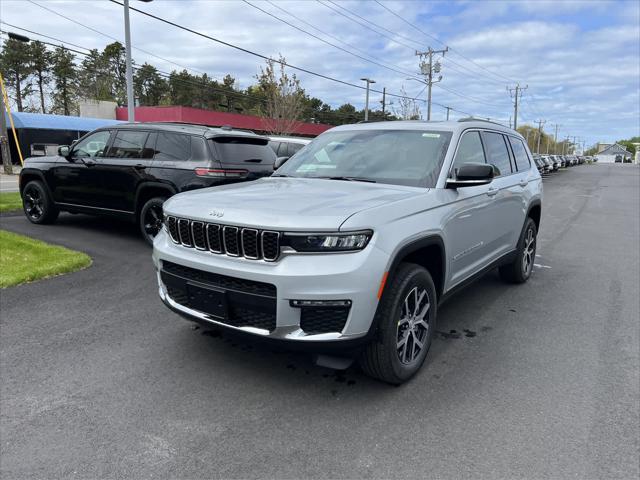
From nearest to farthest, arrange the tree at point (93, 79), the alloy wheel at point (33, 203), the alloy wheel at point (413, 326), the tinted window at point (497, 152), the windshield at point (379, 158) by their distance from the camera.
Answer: the alloy wheel at point (413, 326) → the windshield at point (379, 158) → the tinted window at point (497, 152) → the alloy wheel at point (33, 203) → the tree at point (93, 79)

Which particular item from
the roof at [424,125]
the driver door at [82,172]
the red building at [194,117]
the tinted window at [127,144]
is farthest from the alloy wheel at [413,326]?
the red building at [194,117]

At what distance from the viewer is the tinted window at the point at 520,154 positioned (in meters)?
5.81

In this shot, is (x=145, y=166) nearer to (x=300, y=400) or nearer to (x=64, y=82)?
(x=300, y=400)

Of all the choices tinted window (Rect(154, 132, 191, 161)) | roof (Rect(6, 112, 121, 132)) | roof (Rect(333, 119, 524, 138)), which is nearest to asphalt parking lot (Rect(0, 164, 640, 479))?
roof (Rect(333, 119, 524, 138))

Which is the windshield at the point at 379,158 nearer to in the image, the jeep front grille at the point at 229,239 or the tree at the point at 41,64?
the jeep front grille at the point at 229,239

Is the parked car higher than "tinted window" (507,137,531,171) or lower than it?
higher

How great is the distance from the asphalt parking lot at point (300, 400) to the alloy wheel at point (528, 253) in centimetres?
92

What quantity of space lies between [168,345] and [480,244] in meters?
2.95

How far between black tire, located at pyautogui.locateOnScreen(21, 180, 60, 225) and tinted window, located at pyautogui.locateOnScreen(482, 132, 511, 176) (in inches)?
305

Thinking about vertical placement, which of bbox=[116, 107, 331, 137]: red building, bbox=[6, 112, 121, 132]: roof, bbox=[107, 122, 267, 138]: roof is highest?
bbox=[116, 107, 331, 137]: red building

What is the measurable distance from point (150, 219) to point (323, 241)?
17.2 feet

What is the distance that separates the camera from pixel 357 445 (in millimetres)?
2740

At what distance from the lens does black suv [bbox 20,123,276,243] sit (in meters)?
6.89

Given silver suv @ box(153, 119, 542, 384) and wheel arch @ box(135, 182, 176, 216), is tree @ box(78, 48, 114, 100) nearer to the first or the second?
wheel arch @ box(135, 182, 176, 216)
